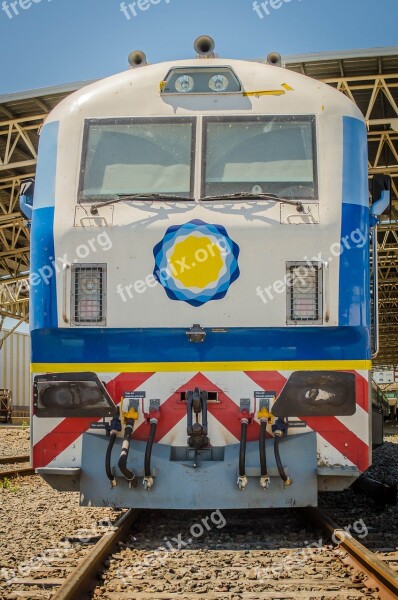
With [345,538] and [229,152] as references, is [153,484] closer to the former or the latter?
[345,538]

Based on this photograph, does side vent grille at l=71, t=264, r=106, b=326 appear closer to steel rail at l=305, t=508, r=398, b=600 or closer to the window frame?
the window frame

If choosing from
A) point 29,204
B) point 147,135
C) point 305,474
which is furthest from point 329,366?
point 29,204

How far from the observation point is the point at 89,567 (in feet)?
14.3

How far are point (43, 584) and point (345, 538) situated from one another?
199 cm

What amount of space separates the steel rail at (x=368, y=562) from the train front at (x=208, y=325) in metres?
0.36

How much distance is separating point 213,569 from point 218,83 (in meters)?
3.68

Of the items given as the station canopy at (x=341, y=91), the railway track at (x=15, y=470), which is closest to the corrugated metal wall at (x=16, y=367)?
the station canopy at (x=341, y=91)

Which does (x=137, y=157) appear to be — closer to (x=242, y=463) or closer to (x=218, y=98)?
(x=218, y=98)

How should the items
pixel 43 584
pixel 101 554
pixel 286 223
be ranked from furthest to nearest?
pixel 286 223, pixel 101 554, pixel 43 584

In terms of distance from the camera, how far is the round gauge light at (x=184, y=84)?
610 centimetres

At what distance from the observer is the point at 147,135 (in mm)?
5969

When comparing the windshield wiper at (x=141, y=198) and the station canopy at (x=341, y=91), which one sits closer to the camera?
the windshield wiper at (x=141, y=198)

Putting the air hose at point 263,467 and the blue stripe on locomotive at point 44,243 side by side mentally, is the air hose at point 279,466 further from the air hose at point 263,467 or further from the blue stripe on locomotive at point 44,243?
the blue stripe on locomotive at point 44,243

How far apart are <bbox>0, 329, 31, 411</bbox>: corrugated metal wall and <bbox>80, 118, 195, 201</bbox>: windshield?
36423 mm
